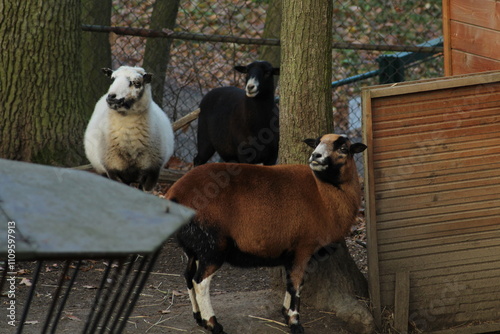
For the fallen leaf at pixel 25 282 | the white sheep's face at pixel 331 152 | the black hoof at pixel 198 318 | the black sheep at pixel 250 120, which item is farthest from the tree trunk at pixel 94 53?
the white sheep's face at pixel 331 152

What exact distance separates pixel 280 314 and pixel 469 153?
175cm

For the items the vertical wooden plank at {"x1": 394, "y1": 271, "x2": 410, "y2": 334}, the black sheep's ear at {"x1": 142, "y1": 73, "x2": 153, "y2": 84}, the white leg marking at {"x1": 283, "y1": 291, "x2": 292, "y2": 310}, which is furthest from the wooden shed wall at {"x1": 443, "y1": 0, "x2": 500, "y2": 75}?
the black sheep's ear at {"x1": 142, "y1": 73, "x2": 153, "y2": 84}

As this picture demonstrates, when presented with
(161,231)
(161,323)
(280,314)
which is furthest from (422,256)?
(161,231)

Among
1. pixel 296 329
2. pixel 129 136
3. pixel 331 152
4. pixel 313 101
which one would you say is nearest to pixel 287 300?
pixel 296 329

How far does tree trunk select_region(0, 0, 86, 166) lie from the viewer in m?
6.68

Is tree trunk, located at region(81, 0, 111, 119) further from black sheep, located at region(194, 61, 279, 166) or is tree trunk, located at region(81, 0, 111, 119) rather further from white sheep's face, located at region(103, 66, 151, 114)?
white sheep's face, located at region(103, 66, 151, 114)

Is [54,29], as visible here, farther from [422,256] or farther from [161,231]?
[161,231]

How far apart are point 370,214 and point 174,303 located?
1.55m

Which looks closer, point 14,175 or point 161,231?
point 161,231

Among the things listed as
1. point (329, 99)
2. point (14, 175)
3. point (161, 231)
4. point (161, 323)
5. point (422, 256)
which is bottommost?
point (161, 323)

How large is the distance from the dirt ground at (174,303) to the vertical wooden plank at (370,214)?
1.04ft

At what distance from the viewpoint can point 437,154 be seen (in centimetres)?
523

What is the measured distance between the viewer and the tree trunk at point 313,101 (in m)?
5.26

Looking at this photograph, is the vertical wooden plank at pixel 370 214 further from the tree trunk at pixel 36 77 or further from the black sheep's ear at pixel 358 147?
the tree trunk at pixel 36 77
